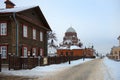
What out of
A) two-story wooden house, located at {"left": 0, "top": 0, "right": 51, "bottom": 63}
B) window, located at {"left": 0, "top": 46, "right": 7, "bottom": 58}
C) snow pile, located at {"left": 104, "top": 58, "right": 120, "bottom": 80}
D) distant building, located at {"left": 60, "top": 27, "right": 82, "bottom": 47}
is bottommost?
snow pile, located at {"left": 104, "top": 58, "right": 120, "bottom": 80}

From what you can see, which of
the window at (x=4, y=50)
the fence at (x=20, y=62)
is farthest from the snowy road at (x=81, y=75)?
the window at (x=4, y=50)

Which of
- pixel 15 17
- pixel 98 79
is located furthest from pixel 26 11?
pixel 98 79

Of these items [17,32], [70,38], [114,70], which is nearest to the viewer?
[114,70]

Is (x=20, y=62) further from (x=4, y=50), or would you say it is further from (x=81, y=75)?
(x=81, y=75)

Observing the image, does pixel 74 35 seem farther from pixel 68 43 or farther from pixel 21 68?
pixel 21 68

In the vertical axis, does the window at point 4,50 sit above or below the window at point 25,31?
below

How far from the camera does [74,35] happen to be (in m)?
110

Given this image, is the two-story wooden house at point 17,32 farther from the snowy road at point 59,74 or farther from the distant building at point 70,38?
the distant building at point 70,38

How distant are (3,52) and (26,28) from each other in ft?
14.1

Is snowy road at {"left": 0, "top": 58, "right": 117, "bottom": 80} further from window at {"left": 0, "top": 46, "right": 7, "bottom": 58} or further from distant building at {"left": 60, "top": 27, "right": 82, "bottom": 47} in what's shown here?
distant building at {"left": 60, "top": 27, "right": 82, "bottom": 47}

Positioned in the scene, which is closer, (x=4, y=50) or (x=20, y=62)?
(x=20, y=62)

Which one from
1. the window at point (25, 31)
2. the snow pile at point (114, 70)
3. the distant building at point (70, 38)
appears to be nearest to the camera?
the snow pile at point (114, 70)

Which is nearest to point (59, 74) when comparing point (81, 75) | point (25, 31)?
point (81, 75)

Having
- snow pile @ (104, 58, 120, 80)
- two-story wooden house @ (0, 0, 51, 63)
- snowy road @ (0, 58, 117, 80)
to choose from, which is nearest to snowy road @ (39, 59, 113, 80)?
snowy road @ (0, 58, 117, 80)
